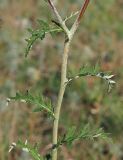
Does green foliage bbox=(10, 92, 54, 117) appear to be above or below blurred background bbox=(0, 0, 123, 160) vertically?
below

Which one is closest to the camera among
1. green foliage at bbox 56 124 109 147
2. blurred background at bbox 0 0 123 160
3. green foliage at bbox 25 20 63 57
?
green foliage at bbox 25 20 63 57

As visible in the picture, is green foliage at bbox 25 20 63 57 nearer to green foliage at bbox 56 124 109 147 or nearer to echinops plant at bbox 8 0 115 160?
echinops plant at bbox 8 0 115 160

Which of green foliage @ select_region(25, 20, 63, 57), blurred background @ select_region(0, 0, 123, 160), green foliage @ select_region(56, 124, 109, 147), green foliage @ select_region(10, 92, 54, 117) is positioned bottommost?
green foliage @ select_region(56, 124, 109, 147)

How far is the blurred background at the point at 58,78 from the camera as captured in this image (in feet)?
16.3

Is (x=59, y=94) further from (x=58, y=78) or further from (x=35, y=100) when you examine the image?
(x=58, y=78)

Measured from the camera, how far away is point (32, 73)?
6.20 m

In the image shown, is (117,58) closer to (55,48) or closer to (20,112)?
(55,48)

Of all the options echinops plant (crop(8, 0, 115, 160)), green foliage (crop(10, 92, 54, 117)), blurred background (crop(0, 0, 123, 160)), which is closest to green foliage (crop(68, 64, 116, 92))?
echinops plant (crop(8, 0, 115, 160))

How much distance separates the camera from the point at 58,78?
616 centimetres

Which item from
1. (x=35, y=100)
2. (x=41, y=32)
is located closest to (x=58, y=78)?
(x=35, y=100)

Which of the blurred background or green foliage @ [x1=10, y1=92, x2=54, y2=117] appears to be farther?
the blurred background

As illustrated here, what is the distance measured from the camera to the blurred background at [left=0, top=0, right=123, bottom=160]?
495 cm

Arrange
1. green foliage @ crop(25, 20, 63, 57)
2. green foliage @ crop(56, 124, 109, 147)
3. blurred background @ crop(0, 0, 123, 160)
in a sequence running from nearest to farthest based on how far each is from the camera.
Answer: green foliage @ crop(25, 20, 63, 57)
green foliage @ crop(56, 124, 109, 147)
blurred background @ crop(0, 0, 123, 160)

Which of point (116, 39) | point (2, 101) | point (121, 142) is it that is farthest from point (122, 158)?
point (116, 39)
